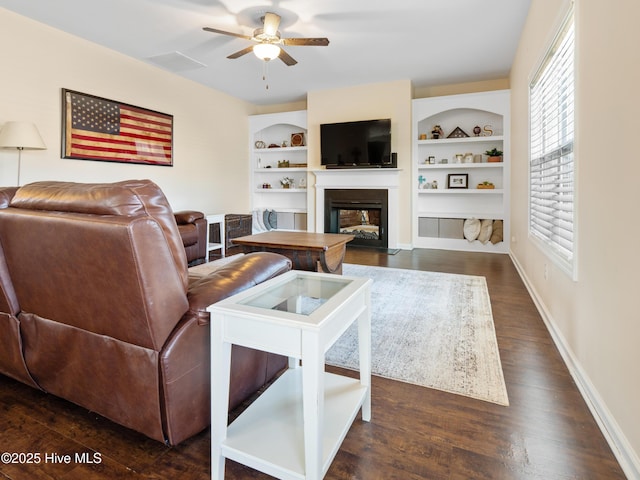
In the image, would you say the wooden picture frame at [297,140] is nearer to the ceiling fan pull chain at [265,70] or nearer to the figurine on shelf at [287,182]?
the figurine on shelf at [287,182]

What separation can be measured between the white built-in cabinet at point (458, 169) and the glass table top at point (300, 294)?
4.76 meters

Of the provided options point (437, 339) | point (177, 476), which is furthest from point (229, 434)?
point (437, 339)

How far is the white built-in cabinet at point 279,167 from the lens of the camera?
280 inches

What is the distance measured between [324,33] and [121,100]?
282 cm

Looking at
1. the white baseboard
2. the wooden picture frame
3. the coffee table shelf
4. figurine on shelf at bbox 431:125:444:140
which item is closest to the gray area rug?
the white baseboard

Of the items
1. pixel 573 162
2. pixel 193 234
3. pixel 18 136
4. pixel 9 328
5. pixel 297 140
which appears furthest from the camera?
pixel 297 140

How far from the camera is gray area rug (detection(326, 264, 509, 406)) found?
6.05ft

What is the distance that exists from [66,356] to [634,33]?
2.43 metres

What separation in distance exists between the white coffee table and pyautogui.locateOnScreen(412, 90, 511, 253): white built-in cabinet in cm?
488

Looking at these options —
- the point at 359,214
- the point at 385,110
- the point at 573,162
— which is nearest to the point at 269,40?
the point at 385,110

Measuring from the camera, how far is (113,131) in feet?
15.3

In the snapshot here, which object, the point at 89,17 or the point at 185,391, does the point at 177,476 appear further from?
the point at 89,17

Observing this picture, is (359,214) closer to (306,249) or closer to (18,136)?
(306,249)

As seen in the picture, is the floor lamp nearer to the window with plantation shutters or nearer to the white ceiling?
the white ceiling
